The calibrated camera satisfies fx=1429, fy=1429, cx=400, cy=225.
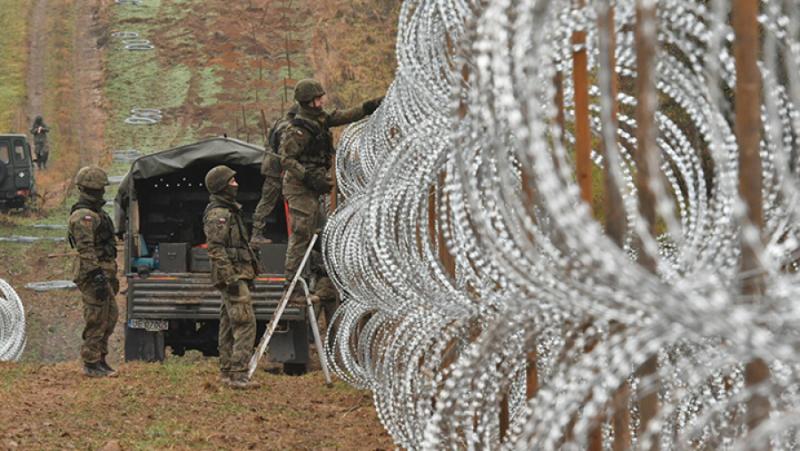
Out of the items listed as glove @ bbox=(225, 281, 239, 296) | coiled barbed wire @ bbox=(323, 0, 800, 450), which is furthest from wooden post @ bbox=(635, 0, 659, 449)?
glove @ bbox=(225, 281, 239, 296)

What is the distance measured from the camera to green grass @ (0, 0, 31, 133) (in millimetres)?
38625

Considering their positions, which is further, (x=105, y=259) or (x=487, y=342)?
(x=105, y=259)

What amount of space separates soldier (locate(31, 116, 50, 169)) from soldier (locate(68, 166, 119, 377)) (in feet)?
74.9

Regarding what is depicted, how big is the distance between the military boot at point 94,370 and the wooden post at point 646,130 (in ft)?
28.9

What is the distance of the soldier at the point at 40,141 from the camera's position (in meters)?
34.6

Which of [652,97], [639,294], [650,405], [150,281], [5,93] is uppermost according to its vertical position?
[652,97]

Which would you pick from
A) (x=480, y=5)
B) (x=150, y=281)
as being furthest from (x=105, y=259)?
(x=480, y=5)

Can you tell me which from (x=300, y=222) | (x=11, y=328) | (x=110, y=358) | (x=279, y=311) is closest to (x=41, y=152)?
(x=110, y=358)

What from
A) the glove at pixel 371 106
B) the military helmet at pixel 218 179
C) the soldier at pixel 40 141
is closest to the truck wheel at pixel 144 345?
the military helmet at pixel 218 179

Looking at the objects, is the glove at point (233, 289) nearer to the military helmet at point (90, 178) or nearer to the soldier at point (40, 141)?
the military helmet at point (90, 178)

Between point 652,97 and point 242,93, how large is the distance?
36.7m

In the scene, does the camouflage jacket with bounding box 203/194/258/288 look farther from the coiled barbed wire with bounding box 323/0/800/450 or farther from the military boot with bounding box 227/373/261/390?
the coiled barbed wire with bounding box 323/0/800/450

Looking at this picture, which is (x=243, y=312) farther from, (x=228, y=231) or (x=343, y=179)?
(x=343, y=179)

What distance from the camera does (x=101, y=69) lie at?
138ft
